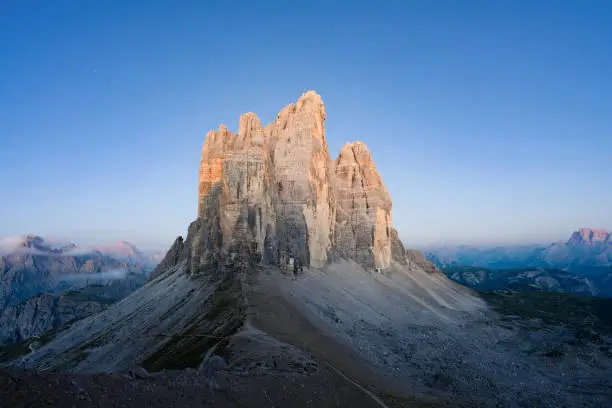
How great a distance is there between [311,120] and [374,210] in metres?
25.2

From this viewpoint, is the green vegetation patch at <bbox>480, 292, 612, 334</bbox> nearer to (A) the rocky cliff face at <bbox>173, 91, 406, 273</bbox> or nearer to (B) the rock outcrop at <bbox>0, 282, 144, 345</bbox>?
(A) the rocky cliff face at <bbox>173, 91, 406, 273</bbox>

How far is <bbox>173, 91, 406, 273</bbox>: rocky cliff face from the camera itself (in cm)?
6088

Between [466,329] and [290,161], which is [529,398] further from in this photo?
[290,161]

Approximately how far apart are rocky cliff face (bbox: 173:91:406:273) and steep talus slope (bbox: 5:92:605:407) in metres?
0.25

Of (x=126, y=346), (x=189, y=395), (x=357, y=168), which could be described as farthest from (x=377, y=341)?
(x=357, y=168)

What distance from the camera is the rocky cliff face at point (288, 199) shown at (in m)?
60.9

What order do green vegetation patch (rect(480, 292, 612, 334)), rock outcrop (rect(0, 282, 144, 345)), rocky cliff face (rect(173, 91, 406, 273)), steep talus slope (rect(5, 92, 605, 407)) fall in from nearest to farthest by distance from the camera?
1. steep talus slope (rect(5, 92, 605, 407))
2. rocky cliff face (rect(173, 91, 406, 273))
3. green vegetation patch (rect(480, 292, 612, 334))
4. rock outcrop (rect(0, 282, 144, 345))

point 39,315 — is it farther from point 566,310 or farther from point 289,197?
point 566,310

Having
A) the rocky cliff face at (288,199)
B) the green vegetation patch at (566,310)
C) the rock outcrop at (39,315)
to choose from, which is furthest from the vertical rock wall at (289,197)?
the rock outcrop at (39,315)

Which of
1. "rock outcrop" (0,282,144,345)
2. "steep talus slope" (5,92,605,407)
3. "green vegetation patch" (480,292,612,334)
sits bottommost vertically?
"rock outcrop" (0,282,144,345)

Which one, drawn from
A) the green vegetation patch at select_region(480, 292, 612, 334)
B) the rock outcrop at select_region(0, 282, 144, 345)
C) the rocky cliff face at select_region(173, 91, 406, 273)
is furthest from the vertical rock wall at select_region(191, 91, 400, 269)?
the rock outcrop at select_region(0, 282, 144, 345)

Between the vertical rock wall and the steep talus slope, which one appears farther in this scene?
the vertical rock wall

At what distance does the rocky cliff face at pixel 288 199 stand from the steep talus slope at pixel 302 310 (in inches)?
9.9

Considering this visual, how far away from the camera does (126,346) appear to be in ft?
151
